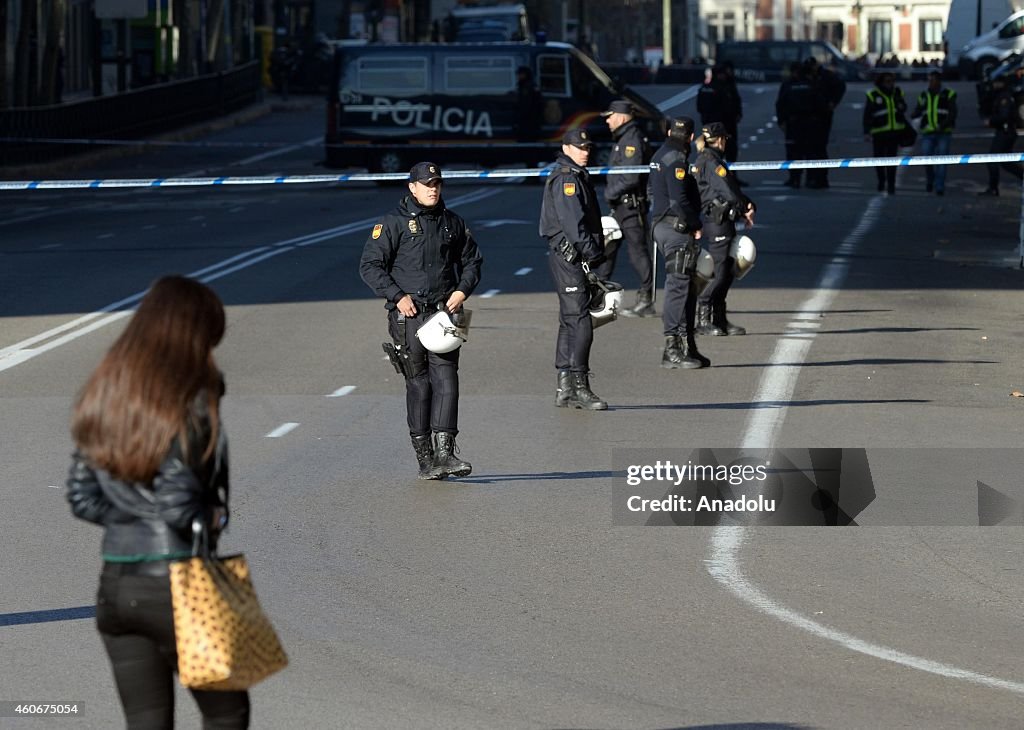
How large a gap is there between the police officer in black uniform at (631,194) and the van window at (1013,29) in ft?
173

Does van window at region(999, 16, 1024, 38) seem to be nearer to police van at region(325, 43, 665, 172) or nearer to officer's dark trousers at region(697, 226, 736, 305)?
police van at region(325, 43, 665, 172)

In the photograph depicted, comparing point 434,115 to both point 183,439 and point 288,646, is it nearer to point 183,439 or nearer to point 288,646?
point 288,646

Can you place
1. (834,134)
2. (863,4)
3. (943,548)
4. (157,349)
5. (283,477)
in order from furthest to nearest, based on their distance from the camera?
(863,4)
(834,134)
(283,477)
(943,548)
(157,349)

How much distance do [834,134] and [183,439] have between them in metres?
42.6

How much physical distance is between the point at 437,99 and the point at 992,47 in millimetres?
37453

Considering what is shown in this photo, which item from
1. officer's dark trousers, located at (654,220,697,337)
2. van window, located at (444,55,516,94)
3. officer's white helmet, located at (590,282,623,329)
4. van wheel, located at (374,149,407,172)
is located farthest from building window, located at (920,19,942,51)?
officer's white helmet, located at (590,282,623,329)

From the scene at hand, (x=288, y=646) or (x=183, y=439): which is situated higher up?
(x=183, y=439)

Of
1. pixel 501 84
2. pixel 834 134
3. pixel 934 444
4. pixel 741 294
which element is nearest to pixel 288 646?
pixel 934 444

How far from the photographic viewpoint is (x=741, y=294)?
1973 cm

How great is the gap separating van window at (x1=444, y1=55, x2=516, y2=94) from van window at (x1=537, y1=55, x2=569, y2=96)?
544 mm

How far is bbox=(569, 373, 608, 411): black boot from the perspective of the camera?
13.0m

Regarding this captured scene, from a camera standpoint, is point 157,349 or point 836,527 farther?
point 836,527

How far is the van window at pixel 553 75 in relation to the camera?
35.4 m

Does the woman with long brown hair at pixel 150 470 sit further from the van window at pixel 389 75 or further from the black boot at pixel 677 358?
the van window at pixel 389 75
